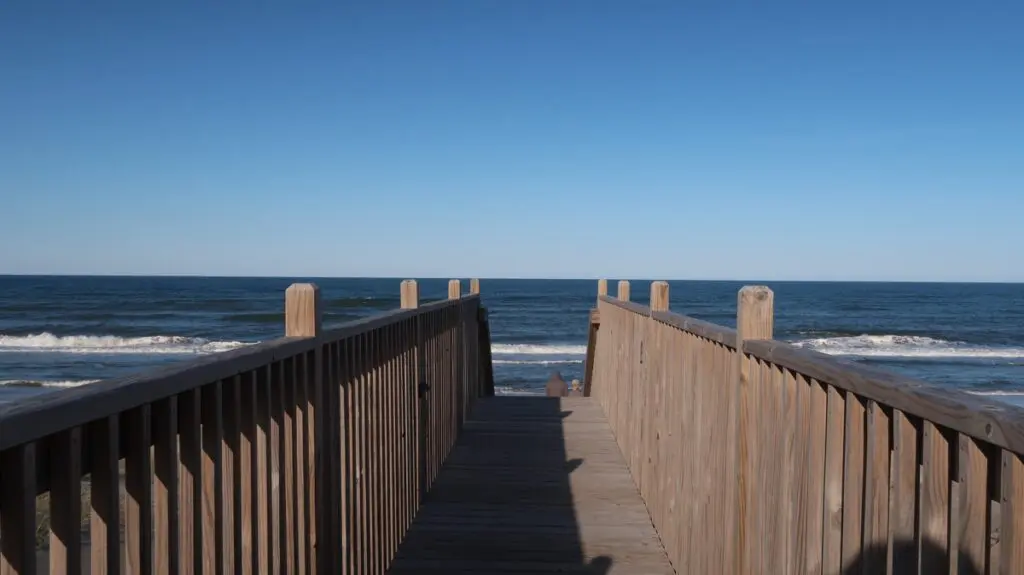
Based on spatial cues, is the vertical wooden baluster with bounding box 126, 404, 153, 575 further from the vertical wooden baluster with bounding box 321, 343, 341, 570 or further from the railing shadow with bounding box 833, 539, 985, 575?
the railing shadow with bounding box 833, 539, 985, 575

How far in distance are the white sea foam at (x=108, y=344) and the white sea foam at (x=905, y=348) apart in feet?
69.9

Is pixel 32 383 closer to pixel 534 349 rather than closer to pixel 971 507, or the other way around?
pixel 534 349

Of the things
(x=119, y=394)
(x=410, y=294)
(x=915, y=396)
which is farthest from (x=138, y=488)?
(x=410, y=294)

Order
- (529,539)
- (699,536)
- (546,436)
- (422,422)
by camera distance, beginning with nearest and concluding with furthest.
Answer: (699,536), (529,539), (422,422), (546,436)

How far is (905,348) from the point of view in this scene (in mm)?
30656

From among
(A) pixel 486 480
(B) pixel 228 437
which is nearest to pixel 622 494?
(A) pixel 486 480

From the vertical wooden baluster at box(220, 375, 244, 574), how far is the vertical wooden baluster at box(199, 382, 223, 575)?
0.06 metres

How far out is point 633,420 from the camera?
5.78 meters

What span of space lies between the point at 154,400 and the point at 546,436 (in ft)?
19.6

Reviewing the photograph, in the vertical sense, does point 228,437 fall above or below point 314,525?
above

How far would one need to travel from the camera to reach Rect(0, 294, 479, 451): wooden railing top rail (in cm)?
121

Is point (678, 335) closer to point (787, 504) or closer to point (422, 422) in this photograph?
point (787, 504)

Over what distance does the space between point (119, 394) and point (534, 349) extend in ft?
94.9

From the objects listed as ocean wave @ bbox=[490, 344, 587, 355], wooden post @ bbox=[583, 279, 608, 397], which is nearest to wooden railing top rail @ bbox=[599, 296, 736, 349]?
wooden post @ bbox=[583, 279, 608, 397]
